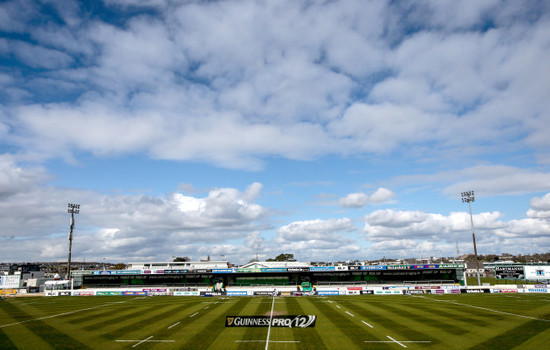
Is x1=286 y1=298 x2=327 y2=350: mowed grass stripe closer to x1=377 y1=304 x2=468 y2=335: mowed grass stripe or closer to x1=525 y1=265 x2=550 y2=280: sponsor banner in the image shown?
x1=377 y1=304 x2=468 y2=335: mowed grass stripe

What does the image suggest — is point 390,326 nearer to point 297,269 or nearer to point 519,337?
point 519,337

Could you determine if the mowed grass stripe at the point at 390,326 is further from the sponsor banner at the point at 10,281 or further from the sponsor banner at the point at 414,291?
the sponsor banner at the point at 10,281

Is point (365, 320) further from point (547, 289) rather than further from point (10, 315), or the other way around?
point (547, 289)

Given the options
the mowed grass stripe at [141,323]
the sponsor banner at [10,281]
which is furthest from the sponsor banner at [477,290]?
the sponsor banner at [10,281]

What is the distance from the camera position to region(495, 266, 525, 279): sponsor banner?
3262 inches

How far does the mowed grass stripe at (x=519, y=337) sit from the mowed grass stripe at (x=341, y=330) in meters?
8.96

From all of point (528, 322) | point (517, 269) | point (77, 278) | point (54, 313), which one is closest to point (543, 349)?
point (528, 322)

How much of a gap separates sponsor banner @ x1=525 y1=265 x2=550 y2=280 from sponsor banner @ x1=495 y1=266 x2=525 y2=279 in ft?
3.85

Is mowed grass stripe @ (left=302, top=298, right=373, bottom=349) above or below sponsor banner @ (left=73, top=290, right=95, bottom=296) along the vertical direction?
above

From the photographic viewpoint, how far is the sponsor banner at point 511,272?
82.9 meters

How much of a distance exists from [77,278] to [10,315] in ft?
210

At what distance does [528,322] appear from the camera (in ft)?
120

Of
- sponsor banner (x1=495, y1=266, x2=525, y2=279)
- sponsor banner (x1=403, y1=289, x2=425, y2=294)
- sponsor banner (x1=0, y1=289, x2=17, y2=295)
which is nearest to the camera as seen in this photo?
sponsor banner (x1=403, y1=289, x2=425, y2=294)

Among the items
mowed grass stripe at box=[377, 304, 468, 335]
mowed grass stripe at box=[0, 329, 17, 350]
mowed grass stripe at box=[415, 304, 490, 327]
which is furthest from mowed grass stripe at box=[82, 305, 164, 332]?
mowed grass stripe at box=[415, 304, 490, 327]
